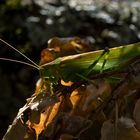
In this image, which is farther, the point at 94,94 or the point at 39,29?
the point at 39,29

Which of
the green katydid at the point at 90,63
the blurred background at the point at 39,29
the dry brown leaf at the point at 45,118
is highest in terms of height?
the green katydid at the point at 90,63

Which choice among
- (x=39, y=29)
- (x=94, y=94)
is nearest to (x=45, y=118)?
(x=94, y=94)

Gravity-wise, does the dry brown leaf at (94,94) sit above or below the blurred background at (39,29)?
above

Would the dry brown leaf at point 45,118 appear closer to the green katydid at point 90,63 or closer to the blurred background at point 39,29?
the green katydid at point 90,63

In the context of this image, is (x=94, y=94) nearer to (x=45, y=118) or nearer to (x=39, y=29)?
(x=45, y=118)

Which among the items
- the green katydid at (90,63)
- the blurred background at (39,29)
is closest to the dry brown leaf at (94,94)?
the green katydid at (90,63)

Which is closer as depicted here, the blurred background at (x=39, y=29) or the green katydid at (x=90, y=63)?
the green katydid at (x=90, y=63)

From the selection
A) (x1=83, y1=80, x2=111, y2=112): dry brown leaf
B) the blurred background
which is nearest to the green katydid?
(x1=83, y1=80, x2=111, y2=112): dry brown leaf
